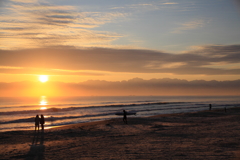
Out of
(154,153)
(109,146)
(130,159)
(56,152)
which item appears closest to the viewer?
(130,159)

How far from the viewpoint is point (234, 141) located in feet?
48.1

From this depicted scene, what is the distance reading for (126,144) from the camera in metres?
15.0

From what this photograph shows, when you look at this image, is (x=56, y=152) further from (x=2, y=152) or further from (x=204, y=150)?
(x=204, y=150)

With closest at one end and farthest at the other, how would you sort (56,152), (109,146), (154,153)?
(154,153), (56,152), (109,146)

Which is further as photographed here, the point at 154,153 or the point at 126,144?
the point at 126,144

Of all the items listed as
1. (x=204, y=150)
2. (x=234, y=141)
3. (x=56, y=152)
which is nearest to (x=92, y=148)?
(x=56, y=152)

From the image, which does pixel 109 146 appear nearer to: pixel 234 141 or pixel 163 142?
pixel 163 142

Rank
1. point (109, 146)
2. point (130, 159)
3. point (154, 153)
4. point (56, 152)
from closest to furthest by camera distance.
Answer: point (130, 159)
point (154, 153)
point (56, 152)
point (109, 146)

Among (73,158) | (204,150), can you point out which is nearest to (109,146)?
(73,158)

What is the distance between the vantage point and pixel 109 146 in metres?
14.5

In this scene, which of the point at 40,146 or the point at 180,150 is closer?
the point at 180,150

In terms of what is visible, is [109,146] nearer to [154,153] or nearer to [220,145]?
[154,153]

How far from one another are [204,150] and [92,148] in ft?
21.3

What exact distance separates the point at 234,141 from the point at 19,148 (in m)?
13.8
